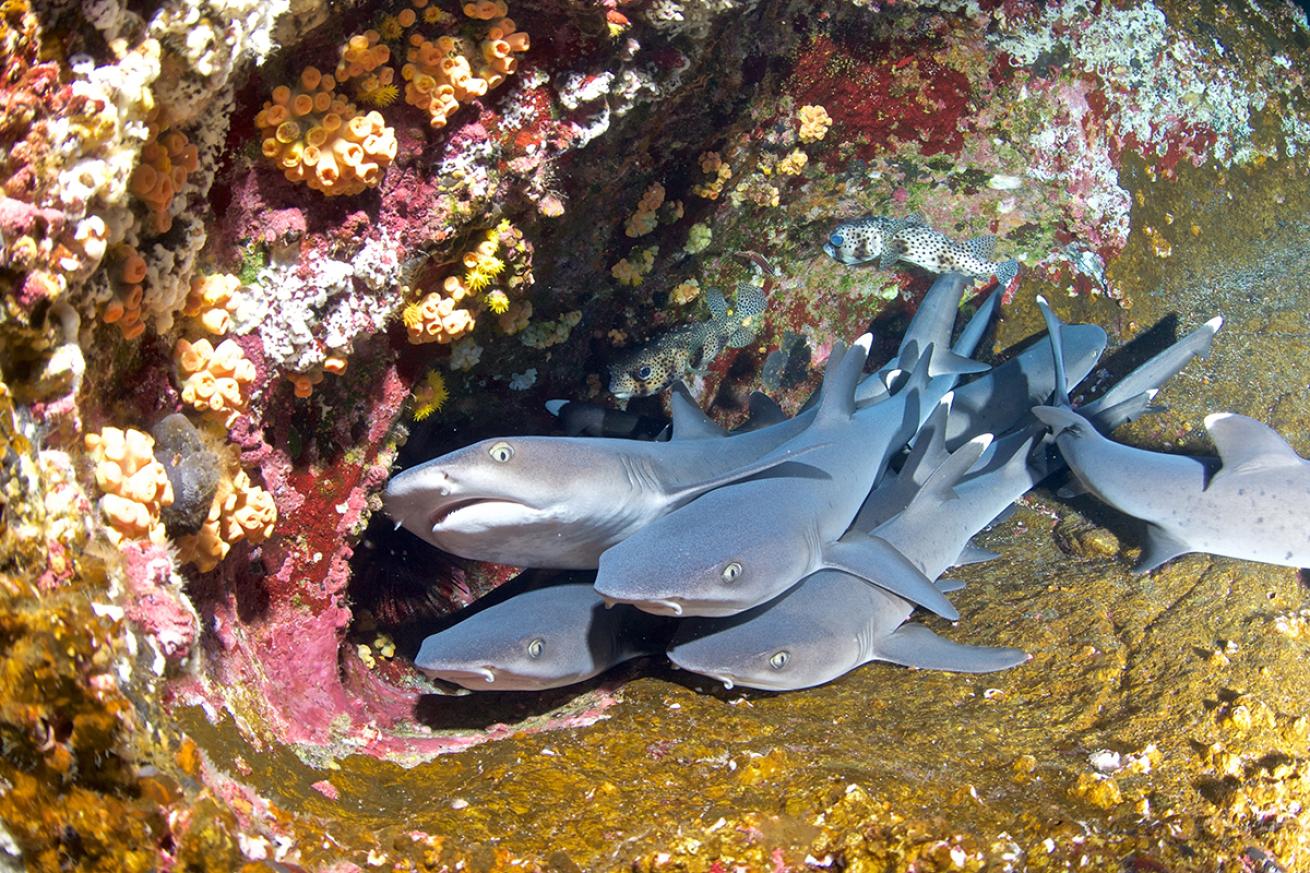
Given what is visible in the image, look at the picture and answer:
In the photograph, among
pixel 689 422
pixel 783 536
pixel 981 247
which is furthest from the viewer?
pixel 981 247

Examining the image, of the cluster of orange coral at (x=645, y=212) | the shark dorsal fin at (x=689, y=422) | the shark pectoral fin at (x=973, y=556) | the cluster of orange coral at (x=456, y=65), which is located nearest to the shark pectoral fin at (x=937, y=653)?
the shark pectoral fin at (x=973, y=556)

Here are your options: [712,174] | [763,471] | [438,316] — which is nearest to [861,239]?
[712,174]

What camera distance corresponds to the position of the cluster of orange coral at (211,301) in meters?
2.45

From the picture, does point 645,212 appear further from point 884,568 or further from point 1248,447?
point 1248,447

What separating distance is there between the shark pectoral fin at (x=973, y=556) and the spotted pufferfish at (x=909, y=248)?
6.84 ft

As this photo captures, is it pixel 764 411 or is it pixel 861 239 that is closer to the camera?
pixel 764 411

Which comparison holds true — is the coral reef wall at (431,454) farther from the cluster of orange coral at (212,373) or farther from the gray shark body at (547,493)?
the gray shark body at (547,493)

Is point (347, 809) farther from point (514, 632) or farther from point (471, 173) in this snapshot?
point (471, 173)

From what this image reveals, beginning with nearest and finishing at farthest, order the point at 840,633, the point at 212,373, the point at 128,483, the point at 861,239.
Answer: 1. the point at 128,483
2. the point at 212,373
3. the point at 840,633
4. the point at 861,239

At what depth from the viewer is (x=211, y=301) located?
8.13ft

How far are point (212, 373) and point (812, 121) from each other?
402 centimetres

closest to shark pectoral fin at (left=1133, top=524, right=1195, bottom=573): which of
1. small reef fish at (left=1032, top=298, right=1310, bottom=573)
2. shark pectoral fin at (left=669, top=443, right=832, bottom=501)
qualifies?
small reef fish at (left=1032, top=298, right=1310, bottom=573)

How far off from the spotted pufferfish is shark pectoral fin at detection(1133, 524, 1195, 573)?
218 cm

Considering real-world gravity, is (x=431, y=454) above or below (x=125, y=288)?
below
